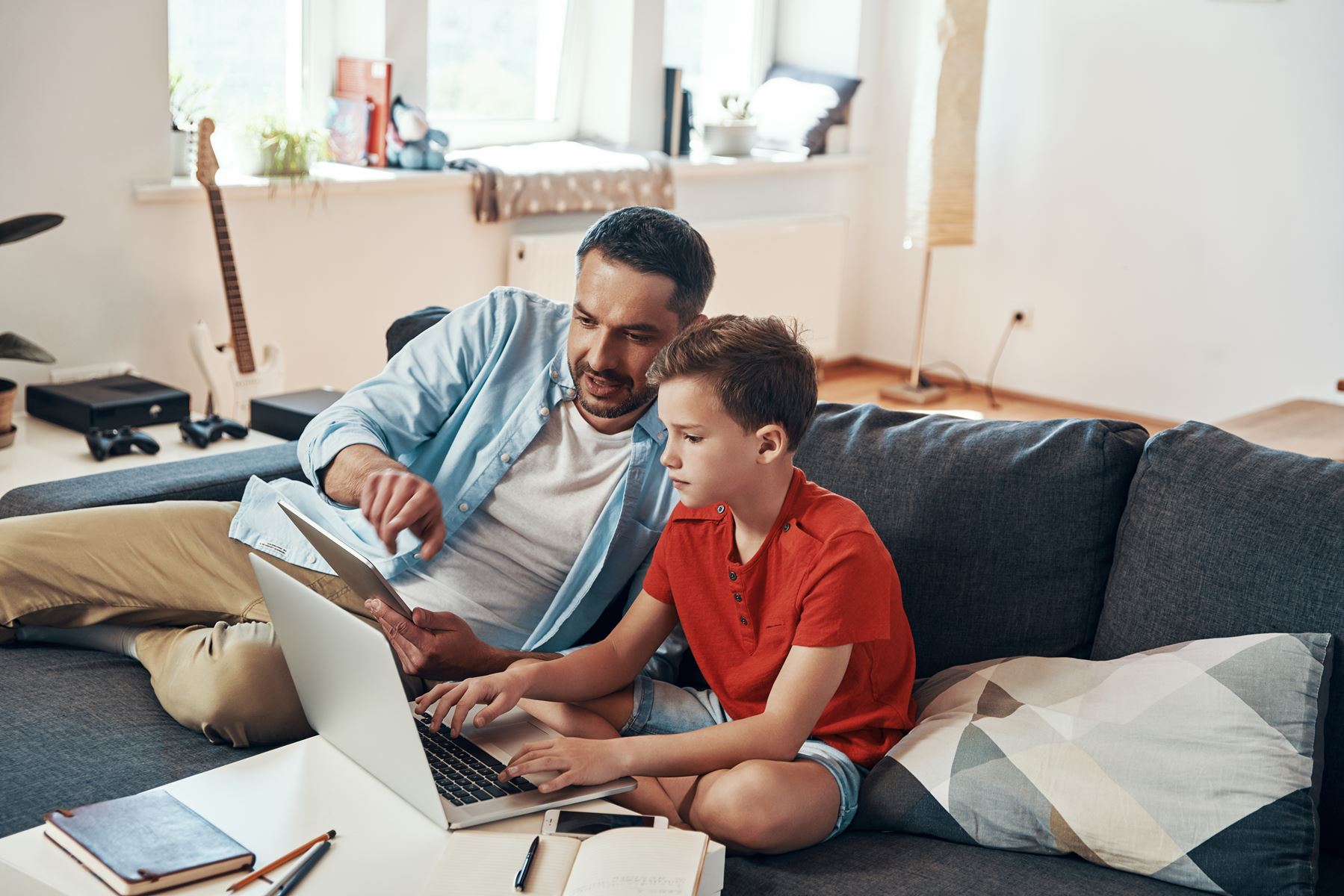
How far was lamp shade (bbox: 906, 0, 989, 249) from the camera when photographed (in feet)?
15.0

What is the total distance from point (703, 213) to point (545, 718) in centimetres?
354

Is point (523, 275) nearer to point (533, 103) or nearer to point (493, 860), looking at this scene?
point (533, 103)

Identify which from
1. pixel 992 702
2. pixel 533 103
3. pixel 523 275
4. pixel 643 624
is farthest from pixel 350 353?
pixel 992 702

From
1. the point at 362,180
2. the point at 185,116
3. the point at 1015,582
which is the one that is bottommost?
the point at 1015,582

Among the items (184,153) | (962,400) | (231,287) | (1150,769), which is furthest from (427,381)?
(962,400)

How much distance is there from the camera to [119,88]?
10.00 feet

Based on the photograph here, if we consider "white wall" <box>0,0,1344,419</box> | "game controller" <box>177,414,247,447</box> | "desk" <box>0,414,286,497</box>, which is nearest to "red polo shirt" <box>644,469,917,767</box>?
"desk" <box>0,414,286,497</box>

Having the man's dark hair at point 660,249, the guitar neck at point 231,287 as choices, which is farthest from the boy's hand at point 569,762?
the guitar neck at point 231,287

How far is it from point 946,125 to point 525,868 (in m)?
4.09

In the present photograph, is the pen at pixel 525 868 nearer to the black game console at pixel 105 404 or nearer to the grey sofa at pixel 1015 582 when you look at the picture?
the grey sofa at pixel 1015 582

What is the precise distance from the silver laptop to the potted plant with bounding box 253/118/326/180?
2419mm

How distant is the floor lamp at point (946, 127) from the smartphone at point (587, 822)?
154 inches

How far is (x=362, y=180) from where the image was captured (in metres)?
3.61

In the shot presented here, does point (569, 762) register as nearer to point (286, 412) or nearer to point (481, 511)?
point (481, 511)
